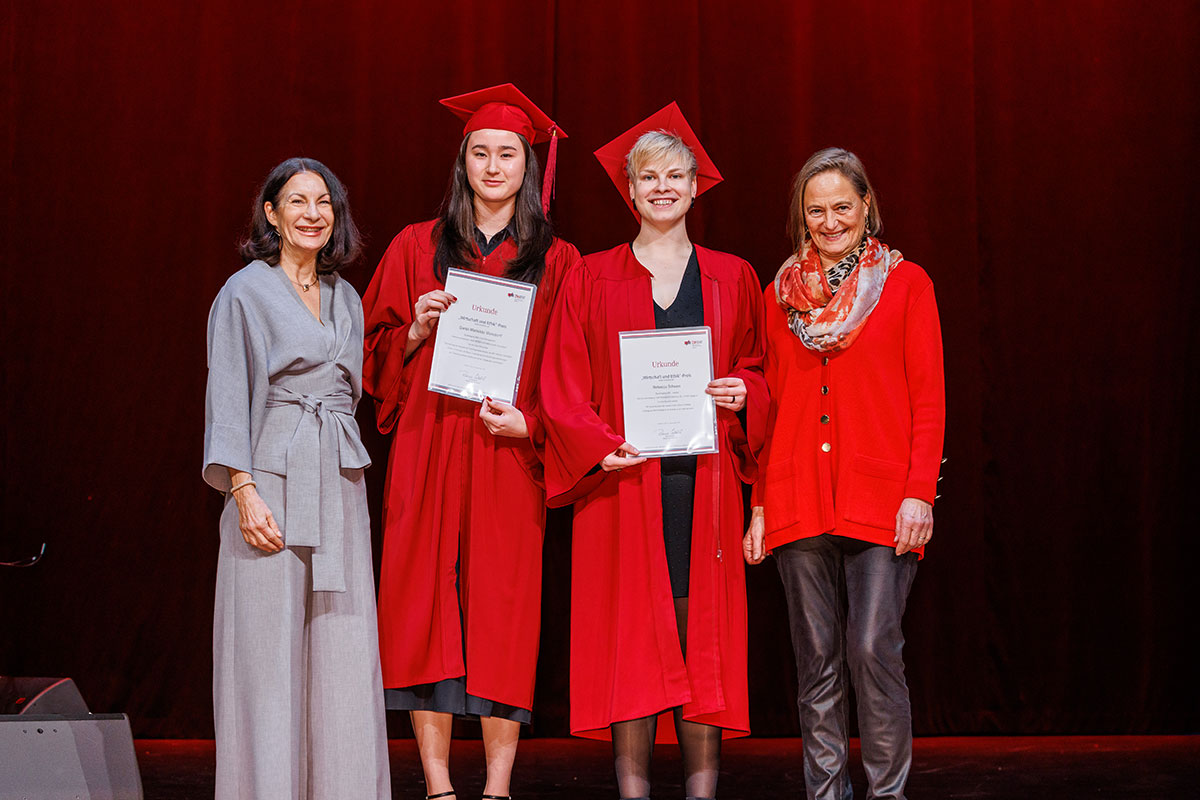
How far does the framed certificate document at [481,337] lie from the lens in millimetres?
2951

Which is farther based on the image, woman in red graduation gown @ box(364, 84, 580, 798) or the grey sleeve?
woman in red graduation gown @ box(364, 84, 580, 798)

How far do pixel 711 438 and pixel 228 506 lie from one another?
125cm

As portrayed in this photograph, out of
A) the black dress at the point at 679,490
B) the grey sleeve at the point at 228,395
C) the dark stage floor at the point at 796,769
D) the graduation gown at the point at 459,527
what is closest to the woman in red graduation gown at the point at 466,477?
the graduation gown at the point at 459,527

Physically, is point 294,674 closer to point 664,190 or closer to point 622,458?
point 622,458

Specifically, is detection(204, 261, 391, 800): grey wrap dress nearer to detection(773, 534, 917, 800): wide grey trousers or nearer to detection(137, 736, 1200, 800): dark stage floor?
detection(137, 736, 1200, 800): dark stage floor

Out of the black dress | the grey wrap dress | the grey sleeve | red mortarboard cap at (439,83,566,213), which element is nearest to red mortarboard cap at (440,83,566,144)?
red mortarboard cap at (439,83,566,213)

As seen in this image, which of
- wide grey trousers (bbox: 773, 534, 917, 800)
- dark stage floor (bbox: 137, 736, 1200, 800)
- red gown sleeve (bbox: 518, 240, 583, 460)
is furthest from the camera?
dark stage floor (bbox: 137, 736, 1200, 800)

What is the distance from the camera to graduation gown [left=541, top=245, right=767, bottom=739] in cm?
284

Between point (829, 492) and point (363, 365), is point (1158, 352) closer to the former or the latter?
point (829, 492)

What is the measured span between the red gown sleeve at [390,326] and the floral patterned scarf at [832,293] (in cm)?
107

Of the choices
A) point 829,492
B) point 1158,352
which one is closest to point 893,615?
point 829,492

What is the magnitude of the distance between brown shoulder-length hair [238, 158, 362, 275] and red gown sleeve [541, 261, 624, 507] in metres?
0.60

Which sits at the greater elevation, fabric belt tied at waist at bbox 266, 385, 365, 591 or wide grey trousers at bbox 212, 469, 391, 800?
fabric belt tied at waist at bbox 266, 385, 365, 591

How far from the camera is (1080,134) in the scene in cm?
420
